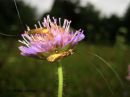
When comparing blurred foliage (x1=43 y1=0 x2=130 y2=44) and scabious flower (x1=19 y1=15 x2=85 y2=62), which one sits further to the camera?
blurred foliage (x1=43 y1=0 x2=130 y2=44)

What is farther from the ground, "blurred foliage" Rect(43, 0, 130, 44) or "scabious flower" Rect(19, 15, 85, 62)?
"blurred foliage" Rect(43, 0, 130, 44)

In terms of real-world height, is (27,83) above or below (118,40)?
below

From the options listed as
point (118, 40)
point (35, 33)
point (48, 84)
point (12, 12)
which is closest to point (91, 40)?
point (118, 40)

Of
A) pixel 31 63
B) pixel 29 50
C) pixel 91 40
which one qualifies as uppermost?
pixel 91 40

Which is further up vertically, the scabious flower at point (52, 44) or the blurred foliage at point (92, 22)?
the blurred foliage at point (92, 22)

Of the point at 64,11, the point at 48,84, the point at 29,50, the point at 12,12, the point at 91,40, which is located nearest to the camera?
the point at 29,50

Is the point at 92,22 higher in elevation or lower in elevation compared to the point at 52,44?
higher

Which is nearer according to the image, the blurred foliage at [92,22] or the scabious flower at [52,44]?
the scabious flower at [52,44]

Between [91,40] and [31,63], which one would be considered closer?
[31,63]

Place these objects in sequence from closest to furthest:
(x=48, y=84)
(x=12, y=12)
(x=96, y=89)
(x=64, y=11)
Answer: (x=96, y=89)
(x=48, y=84)
(x=64, y=11)
(x=12, y=12)

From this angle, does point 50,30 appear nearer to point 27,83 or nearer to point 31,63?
point 27,83

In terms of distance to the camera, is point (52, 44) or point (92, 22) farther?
point (92, 22)
